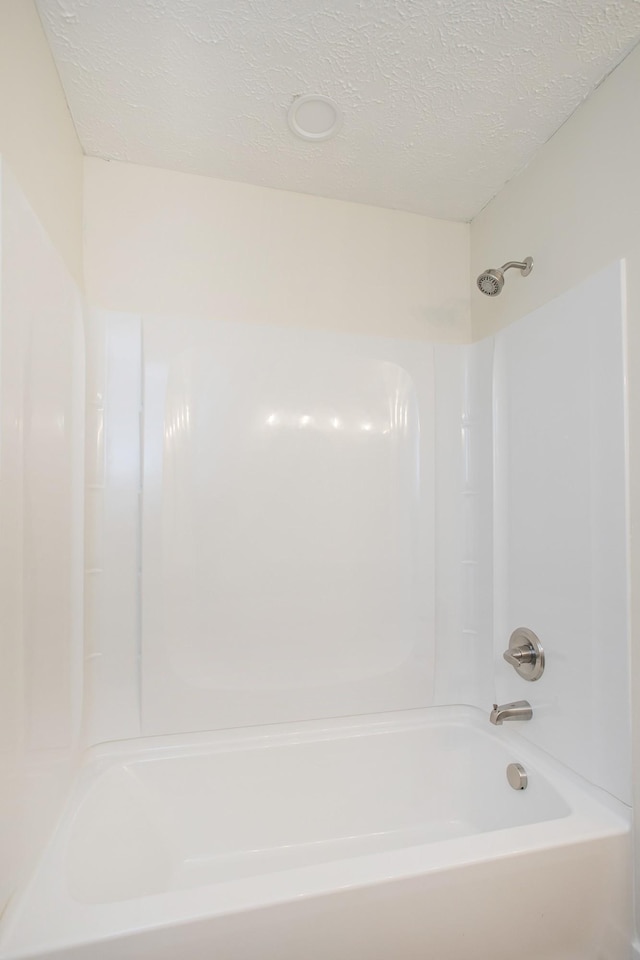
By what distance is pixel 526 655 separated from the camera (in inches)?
58.5

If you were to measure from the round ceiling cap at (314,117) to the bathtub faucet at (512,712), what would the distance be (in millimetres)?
→ 1832

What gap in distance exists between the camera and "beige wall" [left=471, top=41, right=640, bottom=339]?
1.21m

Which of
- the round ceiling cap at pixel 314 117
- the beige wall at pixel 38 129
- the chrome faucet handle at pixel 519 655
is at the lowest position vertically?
the chrome faucet handle at pixel 519 655

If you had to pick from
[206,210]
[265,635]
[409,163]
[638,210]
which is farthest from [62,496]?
[638,210]

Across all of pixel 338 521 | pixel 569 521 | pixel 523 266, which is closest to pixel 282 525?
pixel 338 521

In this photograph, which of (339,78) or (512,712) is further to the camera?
(512,712)

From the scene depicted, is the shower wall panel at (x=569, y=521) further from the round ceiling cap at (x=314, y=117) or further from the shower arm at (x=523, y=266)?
the round ceiling cap at (x=314, y=117)

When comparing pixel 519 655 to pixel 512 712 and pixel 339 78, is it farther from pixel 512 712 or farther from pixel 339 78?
pixel 339 78

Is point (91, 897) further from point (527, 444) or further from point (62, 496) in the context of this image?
point (527, 444)

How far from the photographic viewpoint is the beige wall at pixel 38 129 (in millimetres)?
960

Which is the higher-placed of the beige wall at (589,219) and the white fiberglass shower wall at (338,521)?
the beige wall at (589,219)

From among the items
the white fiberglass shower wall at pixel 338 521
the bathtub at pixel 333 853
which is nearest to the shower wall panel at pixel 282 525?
the white fiberglass shower wall at pixel 338 521

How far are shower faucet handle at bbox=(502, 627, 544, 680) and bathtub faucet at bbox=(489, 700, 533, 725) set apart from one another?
0.28ft

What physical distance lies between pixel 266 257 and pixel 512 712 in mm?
1736
